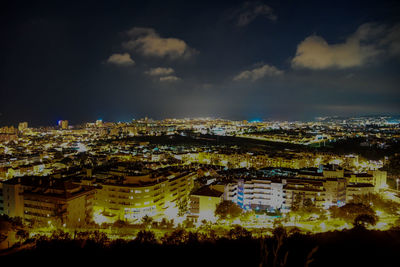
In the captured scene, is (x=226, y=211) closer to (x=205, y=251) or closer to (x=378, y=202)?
(x=205, y=251)

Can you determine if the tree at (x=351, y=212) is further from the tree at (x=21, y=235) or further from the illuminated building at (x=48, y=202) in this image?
the tree at (x=21, y=235)

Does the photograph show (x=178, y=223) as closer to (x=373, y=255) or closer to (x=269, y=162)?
(x=373, y=255)

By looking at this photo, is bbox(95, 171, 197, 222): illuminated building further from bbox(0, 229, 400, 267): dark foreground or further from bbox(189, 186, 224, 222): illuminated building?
bbox(0, 229, 400, 267): dark foreground

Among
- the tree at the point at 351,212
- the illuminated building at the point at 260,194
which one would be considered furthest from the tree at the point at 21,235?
the tree at the point at 351,212

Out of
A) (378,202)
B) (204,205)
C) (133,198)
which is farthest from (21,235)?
(378,202)

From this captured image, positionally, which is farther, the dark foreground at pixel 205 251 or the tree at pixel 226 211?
the tree at pixel 226 211

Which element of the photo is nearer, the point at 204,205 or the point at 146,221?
the point at 146,221
